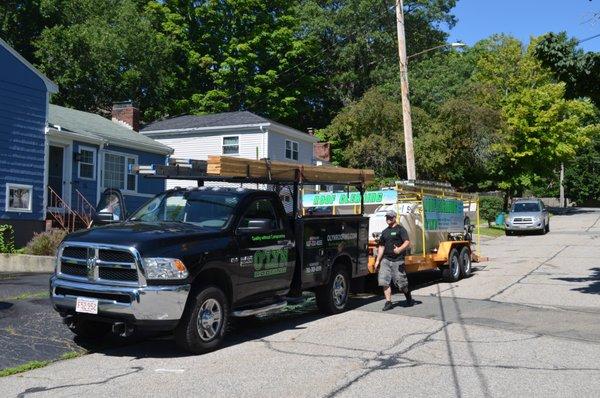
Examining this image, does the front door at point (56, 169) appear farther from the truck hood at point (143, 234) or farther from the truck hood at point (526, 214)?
the truck hood at point (526, 214)

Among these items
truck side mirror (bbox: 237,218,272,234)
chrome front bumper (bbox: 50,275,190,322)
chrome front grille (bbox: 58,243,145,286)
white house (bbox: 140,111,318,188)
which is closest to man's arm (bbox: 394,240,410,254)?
truck side mirror (bbox: 237,218,272,234)

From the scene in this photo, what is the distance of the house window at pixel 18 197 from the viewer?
18.7 m

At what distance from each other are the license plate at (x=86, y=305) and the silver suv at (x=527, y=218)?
28130mm

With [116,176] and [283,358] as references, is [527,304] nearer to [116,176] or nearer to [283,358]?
[283,358]

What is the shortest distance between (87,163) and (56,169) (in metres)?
1.13

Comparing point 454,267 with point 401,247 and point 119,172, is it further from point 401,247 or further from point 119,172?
point 119,172

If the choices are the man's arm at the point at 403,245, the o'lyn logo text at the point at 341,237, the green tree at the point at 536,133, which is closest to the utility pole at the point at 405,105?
the man's arm at the point at 403,245

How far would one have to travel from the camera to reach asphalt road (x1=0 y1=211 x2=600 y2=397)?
615cm

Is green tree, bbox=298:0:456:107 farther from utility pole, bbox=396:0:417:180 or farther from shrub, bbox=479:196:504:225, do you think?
utility pole, bbox=396:0:417:180

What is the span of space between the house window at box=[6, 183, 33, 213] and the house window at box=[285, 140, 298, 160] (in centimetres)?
1540

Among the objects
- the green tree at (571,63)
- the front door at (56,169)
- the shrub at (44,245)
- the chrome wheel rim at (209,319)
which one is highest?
the green tree at (571,63)

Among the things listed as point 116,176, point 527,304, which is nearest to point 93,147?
point 116,176

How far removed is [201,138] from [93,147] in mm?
9776

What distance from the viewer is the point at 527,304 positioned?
11711 millimetres
